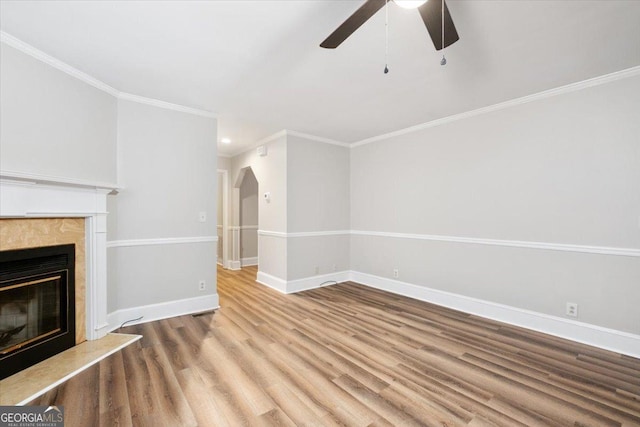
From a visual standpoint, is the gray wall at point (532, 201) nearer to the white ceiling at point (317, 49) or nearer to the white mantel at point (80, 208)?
the white ceiling at point (317, 49)

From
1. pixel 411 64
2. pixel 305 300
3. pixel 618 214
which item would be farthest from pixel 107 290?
pixel 618 214

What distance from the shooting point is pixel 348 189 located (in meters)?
5.34

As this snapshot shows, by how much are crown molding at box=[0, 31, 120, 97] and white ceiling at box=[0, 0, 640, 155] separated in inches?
2.7

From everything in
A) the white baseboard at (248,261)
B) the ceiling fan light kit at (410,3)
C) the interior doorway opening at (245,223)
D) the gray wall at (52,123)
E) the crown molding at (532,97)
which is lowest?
the white baseboard at (248,261)

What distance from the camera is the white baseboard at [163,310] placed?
312 cm

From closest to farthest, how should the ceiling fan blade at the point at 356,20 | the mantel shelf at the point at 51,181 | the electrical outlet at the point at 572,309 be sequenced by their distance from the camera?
1. the ceiling fan blade at the point at 356,20
2. the mantel shelf at the point at 51,181
3. the electrical outlet at the point at 572,309

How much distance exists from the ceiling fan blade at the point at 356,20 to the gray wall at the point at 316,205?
2.89m

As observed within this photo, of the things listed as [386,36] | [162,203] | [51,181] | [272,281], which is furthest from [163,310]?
[386,36]

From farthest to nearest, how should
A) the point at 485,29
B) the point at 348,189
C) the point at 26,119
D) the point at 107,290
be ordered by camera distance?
the point at 348,189 < the point at 107,290 < the point at 26,119 < the point at 485,29

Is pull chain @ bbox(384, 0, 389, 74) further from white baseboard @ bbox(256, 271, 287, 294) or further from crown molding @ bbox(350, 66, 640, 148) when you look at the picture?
white baseboard @ bbox(256, 271, 287, 294)

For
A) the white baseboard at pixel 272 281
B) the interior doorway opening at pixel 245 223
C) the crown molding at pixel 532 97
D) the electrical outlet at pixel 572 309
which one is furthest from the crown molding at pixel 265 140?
the electrical outlet at pixel 572 309

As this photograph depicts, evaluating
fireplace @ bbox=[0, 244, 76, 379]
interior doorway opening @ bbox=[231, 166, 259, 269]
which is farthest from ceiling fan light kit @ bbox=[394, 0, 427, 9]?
interior doorway opening @ bbox=[231, 166, 259, 269]

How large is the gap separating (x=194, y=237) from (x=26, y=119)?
1918 mm

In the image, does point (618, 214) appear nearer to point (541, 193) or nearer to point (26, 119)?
point (541, 193)
